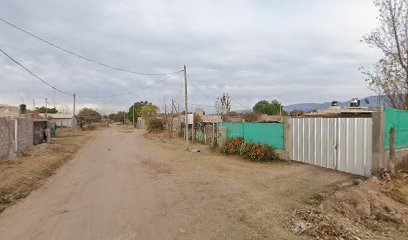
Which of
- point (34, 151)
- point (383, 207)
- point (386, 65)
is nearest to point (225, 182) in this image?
point (383, 207)

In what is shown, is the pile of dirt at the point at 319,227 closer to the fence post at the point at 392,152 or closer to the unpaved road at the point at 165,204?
the unpaved road at the point at 165,204

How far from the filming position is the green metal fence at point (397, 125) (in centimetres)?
899

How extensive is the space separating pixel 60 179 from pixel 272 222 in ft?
24.5

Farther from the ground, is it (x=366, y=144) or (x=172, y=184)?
(x=366, y=144)

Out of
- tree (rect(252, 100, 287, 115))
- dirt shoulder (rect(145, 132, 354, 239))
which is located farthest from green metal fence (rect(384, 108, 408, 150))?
tree (rect(252, 100, 287, 115))

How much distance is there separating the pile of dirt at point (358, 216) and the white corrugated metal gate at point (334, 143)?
2061 millimetres

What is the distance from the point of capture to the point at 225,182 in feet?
29.0

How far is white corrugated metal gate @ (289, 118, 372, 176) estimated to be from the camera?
912 cm

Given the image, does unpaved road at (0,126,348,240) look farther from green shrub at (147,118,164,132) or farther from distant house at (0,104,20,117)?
green shrub at (147,118,164,132)

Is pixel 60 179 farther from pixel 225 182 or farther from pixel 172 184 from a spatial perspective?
pixel 225 182

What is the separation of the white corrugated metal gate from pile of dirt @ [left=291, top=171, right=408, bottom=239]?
2061 mm

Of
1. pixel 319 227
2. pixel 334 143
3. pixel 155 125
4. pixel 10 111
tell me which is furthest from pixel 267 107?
pixel 319 227

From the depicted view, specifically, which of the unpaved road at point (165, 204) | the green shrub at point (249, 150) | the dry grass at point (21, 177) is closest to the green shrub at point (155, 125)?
the green shrub at point (249, 150)

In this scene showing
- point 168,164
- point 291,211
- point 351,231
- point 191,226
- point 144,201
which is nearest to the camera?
point 351,231
